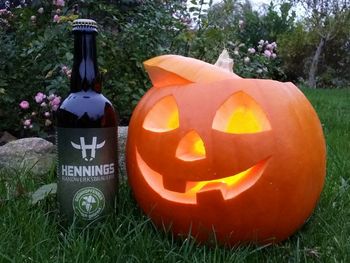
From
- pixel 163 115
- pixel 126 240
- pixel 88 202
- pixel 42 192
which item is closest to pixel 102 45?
pixel 42 192

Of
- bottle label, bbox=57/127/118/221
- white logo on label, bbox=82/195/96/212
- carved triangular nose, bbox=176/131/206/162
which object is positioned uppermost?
carved triangular nose, bbox=176/131/206/162

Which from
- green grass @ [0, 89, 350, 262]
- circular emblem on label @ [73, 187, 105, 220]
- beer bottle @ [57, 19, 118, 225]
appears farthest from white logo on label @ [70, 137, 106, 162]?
green grass @ [0, 89, 350, 262]

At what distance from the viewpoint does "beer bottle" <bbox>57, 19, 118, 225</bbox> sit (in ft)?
5.34

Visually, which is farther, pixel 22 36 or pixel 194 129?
pixel 22 36

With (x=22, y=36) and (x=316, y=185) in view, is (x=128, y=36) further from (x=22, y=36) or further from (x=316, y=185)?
(x=316, y=185)

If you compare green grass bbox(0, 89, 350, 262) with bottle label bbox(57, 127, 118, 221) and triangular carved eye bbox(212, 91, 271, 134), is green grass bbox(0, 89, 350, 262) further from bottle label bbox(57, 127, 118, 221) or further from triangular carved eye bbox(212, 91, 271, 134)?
triangular carved eye bbox(212, 91, 271, 134)

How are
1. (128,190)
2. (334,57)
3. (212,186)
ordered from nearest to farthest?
(212,186), (128,190), (334,57)

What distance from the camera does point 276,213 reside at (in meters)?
1.57

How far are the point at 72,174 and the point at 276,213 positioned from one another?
2.17 feet

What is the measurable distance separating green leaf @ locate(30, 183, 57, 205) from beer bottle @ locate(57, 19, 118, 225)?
0.18 metres

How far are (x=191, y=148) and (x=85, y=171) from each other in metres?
0.35

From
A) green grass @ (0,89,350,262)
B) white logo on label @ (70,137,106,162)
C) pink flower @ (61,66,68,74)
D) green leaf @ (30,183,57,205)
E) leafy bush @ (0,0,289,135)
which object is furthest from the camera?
leafy bush @ (0,0,289,135)

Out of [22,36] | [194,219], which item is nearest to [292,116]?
[194,219]

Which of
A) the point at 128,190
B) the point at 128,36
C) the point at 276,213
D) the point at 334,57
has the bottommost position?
the point at 334,57
